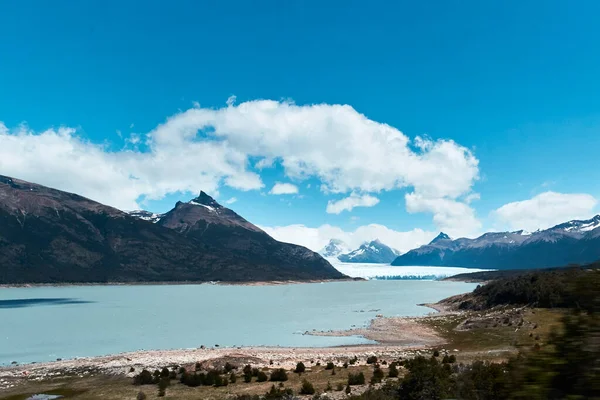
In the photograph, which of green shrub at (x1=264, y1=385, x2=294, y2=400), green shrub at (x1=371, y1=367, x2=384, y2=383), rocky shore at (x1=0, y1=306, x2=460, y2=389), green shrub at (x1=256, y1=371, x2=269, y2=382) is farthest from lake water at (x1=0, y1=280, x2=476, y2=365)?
green shrub at (x1=264, y1=385, x2=294, y2=400)

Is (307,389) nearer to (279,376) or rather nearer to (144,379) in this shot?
(279,376)

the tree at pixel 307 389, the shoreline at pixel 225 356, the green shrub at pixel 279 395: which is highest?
the green shrub at pixel 279 395

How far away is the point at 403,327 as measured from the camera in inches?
3435

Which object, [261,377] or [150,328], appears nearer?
[261,377]

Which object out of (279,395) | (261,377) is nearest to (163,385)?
(261,377)

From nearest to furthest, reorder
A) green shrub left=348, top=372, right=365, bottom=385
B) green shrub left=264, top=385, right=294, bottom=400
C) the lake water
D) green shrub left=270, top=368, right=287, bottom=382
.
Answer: green shrub left=264, top=385, right=294, bottom=400 < green shrub left=348, top=372, right=365, bottom=385 < green shrub left=270, top=368, right=287, bottom=382 < the lake water

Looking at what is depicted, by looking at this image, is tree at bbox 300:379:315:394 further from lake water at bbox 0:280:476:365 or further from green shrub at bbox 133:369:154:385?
lake water at bbox 0:280:476:365

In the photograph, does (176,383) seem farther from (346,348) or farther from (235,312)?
(235,312)

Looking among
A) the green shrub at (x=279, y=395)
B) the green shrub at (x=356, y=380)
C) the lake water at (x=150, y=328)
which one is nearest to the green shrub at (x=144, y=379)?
the green shrub at (x=279, y=395)

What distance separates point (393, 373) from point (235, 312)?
100 metres

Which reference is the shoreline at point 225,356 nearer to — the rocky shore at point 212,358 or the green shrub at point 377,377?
the rocky shore at point 212,358

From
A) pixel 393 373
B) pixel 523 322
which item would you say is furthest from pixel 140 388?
pixel 523 322

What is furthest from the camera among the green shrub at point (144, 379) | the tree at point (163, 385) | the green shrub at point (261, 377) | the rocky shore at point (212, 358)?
the rocky shore at point (212, 358)

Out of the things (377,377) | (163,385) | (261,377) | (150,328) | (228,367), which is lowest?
(150,328)
